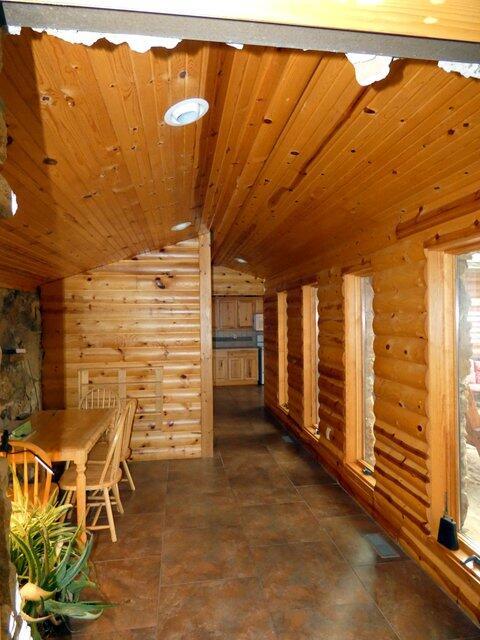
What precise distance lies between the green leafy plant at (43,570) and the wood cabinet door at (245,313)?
7807 mm

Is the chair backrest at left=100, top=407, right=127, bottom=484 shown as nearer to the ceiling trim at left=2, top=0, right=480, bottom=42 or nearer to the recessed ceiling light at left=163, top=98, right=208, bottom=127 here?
the recessed ceiling light at left=163, top=98, right=208, bottom=127

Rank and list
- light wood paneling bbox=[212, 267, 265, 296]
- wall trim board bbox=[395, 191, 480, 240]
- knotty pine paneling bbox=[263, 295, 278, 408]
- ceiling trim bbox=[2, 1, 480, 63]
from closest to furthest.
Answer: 1. ceiling trim bbox=[2, 1, 480, 63]
2. wall trim board bbox=[395, 191, 480, 240]
3. knotty pine paneling bbox=[263, 295, 278, 408]
4. light wood paneling bbox=[212, 267, 265, 296]

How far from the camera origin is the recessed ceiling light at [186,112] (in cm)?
159

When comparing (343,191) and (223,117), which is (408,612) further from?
(223,117)

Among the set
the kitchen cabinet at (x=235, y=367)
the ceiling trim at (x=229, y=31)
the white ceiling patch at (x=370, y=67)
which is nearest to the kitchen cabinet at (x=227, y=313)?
the kitchen cabinet at (x=235, y=367)

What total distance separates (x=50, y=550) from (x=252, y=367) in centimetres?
790

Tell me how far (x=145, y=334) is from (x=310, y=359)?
2124 mm

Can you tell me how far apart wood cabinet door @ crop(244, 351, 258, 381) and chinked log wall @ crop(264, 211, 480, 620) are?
574 cm

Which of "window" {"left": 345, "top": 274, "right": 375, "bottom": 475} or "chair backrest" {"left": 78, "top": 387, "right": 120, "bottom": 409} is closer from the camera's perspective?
"window" {"left": 345, "top": 274, "right": 375, "bottom": 475}

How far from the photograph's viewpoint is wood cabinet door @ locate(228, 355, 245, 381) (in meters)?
9.62

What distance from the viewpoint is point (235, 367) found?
31.7 ft

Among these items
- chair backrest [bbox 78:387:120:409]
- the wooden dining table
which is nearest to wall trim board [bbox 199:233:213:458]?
chair backrest [bbox 78:387:120:409]

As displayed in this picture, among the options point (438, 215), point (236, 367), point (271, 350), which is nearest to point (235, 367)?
point (236, 367)

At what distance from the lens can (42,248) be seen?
308 centimetres
